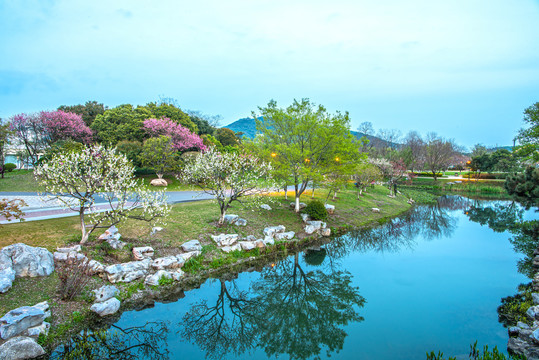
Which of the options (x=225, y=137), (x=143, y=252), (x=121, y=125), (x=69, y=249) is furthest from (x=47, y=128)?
(x=143, y=252)

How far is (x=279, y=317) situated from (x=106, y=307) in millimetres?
6494

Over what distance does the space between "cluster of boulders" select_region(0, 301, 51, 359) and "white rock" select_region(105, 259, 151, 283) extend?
10.1ft

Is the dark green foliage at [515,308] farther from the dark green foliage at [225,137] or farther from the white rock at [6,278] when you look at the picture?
the dark green foliage at [225,137]

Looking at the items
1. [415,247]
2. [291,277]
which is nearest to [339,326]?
[291,277]

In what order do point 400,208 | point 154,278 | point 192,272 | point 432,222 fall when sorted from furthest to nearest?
point 400,208
point 432,222
point 192,272
point 154,278

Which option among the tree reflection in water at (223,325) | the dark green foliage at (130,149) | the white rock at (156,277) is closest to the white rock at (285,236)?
the tree reflection in water at (223,325)

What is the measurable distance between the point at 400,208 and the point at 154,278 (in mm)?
30762

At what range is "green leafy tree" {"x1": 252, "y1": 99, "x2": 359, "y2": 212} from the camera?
21.0 metres

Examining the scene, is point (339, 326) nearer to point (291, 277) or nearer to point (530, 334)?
point (291, 277)

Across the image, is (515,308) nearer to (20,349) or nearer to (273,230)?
(273,230)

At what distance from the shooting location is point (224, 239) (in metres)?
16.6

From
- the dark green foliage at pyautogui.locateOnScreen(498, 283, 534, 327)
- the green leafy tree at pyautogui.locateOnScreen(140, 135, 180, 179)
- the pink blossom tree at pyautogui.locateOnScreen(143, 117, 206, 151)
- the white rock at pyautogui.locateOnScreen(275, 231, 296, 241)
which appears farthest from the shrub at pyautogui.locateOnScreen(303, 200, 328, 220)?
the pink blossom tree at pyautogui.locateOnScreen(143, 117, 206, 151)

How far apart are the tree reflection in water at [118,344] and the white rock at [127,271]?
2531mm

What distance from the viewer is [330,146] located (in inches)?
859
